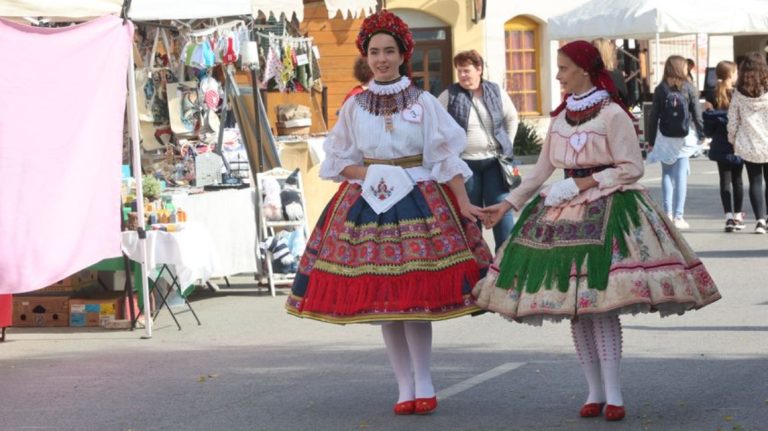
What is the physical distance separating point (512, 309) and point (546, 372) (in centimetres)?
161

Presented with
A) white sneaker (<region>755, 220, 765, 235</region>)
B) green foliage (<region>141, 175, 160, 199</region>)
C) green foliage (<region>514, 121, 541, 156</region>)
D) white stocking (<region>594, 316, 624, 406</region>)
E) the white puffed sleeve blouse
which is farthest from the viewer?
green foliage (<region>514, 121, 541, 156</region>)

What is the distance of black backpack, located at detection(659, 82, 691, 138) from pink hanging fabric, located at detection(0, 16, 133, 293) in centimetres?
699

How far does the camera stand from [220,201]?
12.2 m

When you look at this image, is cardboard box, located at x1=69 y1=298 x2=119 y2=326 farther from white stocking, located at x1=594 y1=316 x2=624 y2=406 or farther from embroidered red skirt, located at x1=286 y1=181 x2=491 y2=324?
white stocking, located at x1=594 y1=316 x2=624 y2=406

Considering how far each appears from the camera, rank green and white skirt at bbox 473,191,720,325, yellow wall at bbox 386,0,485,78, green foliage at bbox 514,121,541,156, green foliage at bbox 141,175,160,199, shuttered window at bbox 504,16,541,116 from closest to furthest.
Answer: green and white skirt at bbox 473,191,720,325 → green foliage at bbox 141,175,160,199 → green foliage at bbox 514,121,541,156 → yellow wall at bbox 386,0,485,78 → shuttered window at bbox 504,16,541,116

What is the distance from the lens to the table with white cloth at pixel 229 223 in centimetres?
1206

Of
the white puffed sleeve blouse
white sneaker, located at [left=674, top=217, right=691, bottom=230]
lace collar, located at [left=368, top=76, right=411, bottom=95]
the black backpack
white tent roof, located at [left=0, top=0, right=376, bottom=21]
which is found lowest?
white sneaker, located at [left=674, top=217, right=691, bottom=230]

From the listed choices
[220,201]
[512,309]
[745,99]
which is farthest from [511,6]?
[512,309]

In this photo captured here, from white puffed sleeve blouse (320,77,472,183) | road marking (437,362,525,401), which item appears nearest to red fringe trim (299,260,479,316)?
white puffed sleeve blouse (320,77,472,183)

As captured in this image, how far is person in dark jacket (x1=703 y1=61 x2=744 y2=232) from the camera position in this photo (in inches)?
604

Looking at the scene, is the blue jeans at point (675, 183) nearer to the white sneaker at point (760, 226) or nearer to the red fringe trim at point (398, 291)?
the white sneaker at point (760, 226)

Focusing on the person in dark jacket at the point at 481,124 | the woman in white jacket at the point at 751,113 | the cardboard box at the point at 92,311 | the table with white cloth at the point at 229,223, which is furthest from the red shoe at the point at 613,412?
the woman in white jacket at the point at 751,113

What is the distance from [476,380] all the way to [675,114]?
791 centimetres

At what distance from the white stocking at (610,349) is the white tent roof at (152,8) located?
434 centimetres
